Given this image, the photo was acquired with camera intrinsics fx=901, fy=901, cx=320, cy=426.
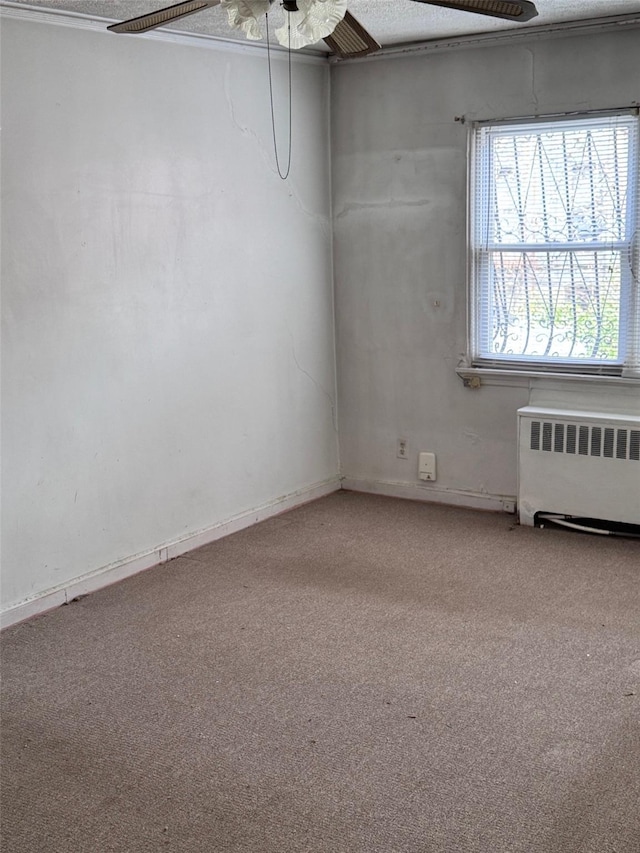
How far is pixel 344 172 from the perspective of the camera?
5.14 meters

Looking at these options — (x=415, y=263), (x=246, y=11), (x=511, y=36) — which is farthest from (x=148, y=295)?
(x=511, y=36)

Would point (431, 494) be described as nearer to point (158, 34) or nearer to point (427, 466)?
point (427, 466)

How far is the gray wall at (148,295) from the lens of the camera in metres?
3.58

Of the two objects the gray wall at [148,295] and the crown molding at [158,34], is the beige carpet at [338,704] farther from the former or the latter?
the crown molding at [158,34]

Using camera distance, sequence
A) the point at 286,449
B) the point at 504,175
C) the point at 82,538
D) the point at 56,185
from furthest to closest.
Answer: the point at 286,449 → the point at 504,175 → the point at 82,538 → the point at 56,185

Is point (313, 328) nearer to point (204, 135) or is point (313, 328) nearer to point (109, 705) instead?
point (204, 135)

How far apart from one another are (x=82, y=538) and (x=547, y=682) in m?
2.02

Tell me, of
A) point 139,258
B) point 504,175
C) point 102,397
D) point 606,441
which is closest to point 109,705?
point 102,397

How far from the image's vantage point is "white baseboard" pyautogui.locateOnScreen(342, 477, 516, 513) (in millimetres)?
4938

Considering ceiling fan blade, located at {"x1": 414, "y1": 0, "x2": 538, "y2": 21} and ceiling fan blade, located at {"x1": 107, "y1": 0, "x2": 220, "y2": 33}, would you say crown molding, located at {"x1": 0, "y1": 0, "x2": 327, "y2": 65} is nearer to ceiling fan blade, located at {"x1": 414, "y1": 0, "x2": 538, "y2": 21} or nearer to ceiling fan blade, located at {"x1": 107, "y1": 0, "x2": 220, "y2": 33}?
ceiling fan blade, located at {"x1": 107, "y1": 0, "x2": 220, "y2": 33}

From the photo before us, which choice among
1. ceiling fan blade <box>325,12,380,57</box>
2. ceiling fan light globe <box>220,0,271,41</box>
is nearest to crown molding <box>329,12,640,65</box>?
ceiling fan blade <box>325,12,380,57</box>

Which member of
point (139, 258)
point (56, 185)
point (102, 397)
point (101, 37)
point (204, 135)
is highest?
point (101, 37)

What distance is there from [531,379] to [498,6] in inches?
102

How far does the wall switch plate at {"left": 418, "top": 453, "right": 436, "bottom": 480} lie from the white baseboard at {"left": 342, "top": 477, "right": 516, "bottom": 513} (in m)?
0.06
